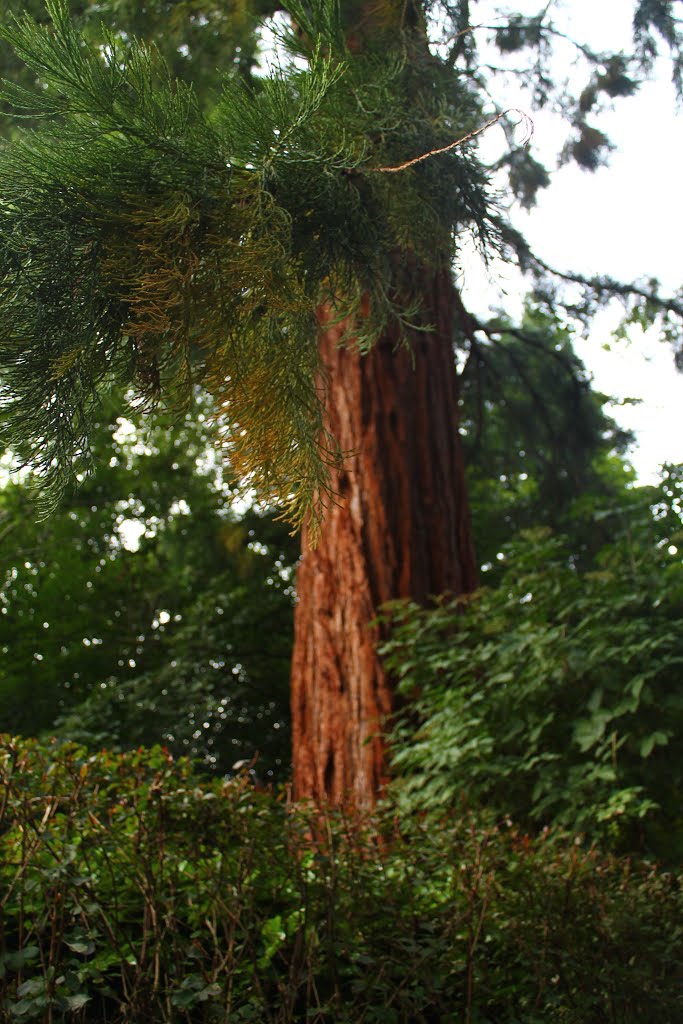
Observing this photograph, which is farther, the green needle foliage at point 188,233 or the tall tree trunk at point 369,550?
the tall tree trunk at point 369,550

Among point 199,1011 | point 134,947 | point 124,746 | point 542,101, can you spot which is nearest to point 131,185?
point 134,947

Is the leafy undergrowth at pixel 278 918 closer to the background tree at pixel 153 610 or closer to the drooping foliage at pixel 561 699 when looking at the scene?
the drooping foliage at pixel 561 699

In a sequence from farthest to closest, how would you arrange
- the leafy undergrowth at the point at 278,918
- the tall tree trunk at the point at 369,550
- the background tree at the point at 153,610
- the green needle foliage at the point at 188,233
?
the background tree at the point at 153,610
the tall tree trunk at the point at 369,550
the leafy undergrowth at the point at 278,918
the green needle foliage at the point at 188,233

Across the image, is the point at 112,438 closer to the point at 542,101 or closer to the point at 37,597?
the point at 37,597

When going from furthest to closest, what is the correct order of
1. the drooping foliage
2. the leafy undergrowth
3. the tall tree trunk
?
the tall tree trunk < the drooping foliage < the leafy undergrowth

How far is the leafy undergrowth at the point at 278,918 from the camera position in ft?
8.88

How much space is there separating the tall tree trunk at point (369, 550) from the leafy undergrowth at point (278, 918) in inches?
87.9

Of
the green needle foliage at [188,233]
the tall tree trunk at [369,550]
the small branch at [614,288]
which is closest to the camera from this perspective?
the green needle foliage at [188,233]

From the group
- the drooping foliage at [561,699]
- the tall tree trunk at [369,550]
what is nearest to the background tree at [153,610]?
the tall tree trunk at [369,550]

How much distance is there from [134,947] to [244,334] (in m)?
1.78

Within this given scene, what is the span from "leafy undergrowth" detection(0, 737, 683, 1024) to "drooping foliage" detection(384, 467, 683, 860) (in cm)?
104

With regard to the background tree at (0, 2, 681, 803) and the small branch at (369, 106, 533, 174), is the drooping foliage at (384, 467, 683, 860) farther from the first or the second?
the small branch at (369, 106, 533, 174)

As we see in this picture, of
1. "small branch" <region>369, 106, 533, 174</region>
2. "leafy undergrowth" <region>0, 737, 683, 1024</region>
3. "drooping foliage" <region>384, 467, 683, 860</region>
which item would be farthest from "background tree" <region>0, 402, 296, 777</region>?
"small branch" <region>369, 106, 533, 174</region>

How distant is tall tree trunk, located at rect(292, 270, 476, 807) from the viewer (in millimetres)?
5891
